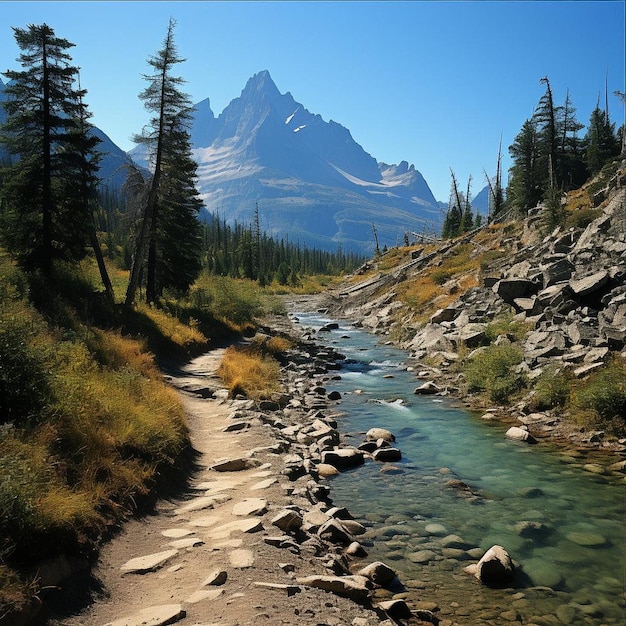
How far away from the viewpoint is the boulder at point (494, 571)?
6.84m

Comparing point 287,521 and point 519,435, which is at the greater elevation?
point 287,521

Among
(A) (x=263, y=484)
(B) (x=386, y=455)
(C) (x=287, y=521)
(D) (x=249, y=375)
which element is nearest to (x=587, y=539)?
(B) (x=386, y=455)

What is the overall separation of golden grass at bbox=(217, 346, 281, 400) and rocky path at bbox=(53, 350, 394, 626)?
6.59 meters

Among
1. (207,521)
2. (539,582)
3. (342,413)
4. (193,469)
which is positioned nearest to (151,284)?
(342,413)

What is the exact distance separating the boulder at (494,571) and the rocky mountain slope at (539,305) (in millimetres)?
9191

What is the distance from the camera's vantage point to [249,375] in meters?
18.3

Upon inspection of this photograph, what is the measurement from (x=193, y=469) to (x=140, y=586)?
13.8 feet

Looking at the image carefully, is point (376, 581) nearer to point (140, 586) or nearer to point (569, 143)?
point (140, 586)

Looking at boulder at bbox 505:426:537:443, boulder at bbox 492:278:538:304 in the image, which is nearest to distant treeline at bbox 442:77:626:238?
boulder at bbox 492:278:538:304

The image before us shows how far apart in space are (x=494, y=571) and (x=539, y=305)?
56.4 ft

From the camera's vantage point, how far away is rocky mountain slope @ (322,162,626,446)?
16.7 meters

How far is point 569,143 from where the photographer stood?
196ft

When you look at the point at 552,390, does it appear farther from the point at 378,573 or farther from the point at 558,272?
the point at 378,573

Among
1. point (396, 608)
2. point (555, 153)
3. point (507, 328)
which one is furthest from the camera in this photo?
→ point (555, 153)
